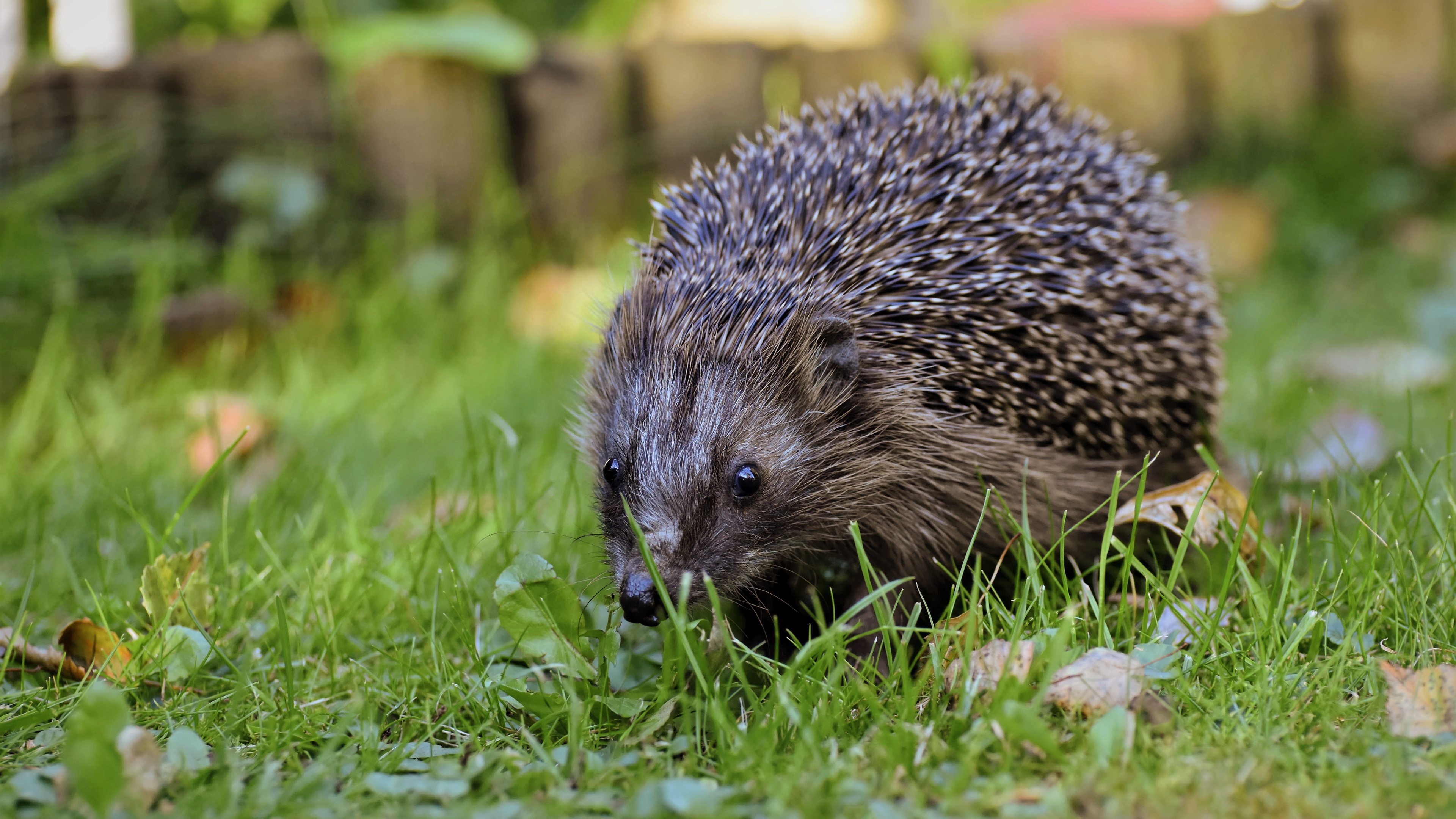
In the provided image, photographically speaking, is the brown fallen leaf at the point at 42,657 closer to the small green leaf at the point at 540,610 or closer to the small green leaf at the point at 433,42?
the small green leaf at the point at 540,610

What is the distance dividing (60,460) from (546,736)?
282 centimetres

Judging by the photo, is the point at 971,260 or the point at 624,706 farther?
the point at 971,260

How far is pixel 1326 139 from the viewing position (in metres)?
8.27

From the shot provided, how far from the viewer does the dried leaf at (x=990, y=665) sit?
2541mm

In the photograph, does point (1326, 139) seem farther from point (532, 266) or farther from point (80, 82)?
point (80, 82)

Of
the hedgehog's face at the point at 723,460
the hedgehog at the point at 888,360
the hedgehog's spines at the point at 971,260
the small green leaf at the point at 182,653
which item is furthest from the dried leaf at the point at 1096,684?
the small green leaf at the point at 182,653

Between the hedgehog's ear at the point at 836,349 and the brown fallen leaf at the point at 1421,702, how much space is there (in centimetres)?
147

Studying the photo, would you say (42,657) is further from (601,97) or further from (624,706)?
(601,97)

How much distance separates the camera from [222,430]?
4.77 m

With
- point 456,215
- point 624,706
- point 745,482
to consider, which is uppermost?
point 456,215

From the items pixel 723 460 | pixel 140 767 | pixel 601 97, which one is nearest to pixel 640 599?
pixel 723 460

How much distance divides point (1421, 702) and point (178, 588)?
2832 millimetres

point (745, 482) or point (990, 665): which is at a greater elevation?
point (745, 482)


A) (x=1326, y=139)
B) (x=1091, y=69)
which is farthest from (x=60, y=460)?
(x=1326, y=139)
